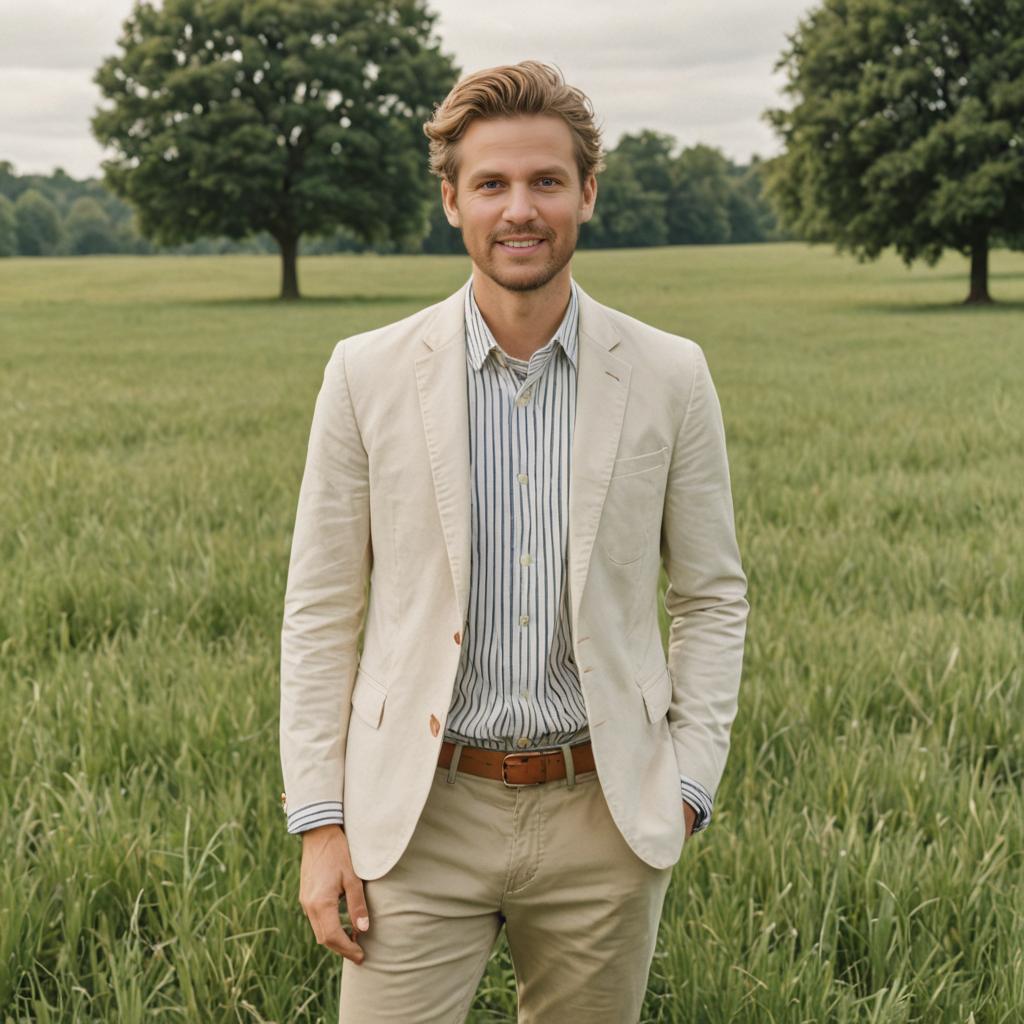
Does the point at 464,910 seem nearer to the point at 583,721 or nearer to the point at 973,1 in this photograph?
the point at 583,721

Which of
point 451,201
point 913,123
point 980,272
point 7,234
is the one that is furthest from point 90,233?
point 451,201

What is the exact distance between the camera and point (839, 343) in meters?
21.3

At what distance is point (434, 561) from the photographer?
75.9 inches

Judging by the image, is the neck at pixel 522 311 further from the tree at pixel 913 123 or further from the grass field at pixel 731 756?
the tree at pixel 913 123

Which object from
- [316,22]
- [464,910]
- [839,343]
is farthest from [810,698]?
[316,22]

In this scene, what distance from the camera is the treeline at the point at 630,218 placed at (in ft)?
324

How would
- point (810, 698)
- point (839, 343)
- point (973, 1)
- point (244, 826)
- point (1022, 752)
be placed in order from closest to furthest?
point (244, 826), point (1022, 752), point (810, 698), point (839, 343), point (973, 1)

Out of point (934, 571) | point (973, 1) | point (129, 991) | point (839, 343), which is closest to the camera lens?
point (129, 991)

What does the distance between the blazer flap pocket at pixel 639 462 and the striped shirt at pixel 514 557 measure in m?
0.09

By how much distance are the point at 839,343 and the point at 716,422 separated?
→ 801 inches

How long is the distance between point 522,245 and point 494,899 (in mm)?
1140

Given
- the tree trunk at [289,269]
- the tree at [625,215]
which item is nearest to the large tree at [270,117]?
the tree trunk at [289,269]

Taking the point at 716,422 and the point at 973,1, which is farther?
the point at 973,1

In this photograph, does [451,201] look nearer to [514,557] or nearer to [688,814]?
[514,557]
